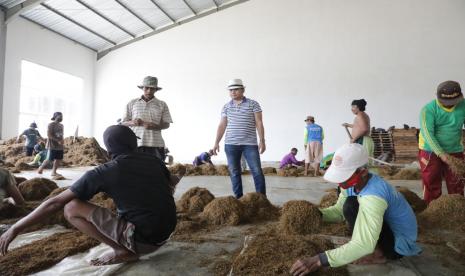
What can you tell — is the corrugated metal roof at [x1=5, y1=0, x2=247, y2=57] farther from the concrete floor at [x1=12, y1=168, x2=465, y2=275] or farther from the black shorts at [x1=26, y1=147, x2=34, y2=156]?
the concrete floor at [x1=12, y1=168, x2=465, y2=275]

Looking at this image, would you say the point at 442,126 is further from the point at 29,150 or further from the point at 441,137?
the point at 29,150

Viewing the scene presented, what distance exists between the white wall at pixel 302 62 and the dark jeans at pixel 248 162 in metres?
9.18

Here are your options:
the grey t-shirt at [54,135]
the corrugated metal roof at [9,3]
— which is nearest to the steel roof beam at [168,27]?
the corrugated metal roof at [9,3]

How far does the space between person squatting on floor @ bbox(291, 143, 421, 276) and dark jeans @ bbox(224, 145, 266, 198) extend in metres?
1.82

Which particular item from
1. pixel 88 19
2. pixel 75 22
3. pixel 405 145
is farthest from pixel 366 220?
pixel 75 22

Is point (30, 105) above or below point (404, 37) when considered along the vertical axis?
below

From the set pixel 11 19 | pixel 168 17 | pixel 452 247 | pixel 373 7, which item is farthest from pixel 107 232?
pixel 168 17

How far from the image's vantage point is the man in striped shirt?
373 cm

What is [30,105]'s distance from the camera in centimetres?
1285

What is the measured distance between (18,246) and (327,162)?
7381 millimetres

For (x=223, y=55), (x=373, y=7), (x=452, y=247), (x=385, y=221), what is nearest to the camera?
(x=385, y=221)

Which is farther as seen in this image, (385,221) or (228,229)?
(228,229)

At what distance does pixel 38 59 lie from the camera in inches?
515

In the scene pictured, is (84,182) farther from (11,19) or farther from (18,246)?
(11,19)
